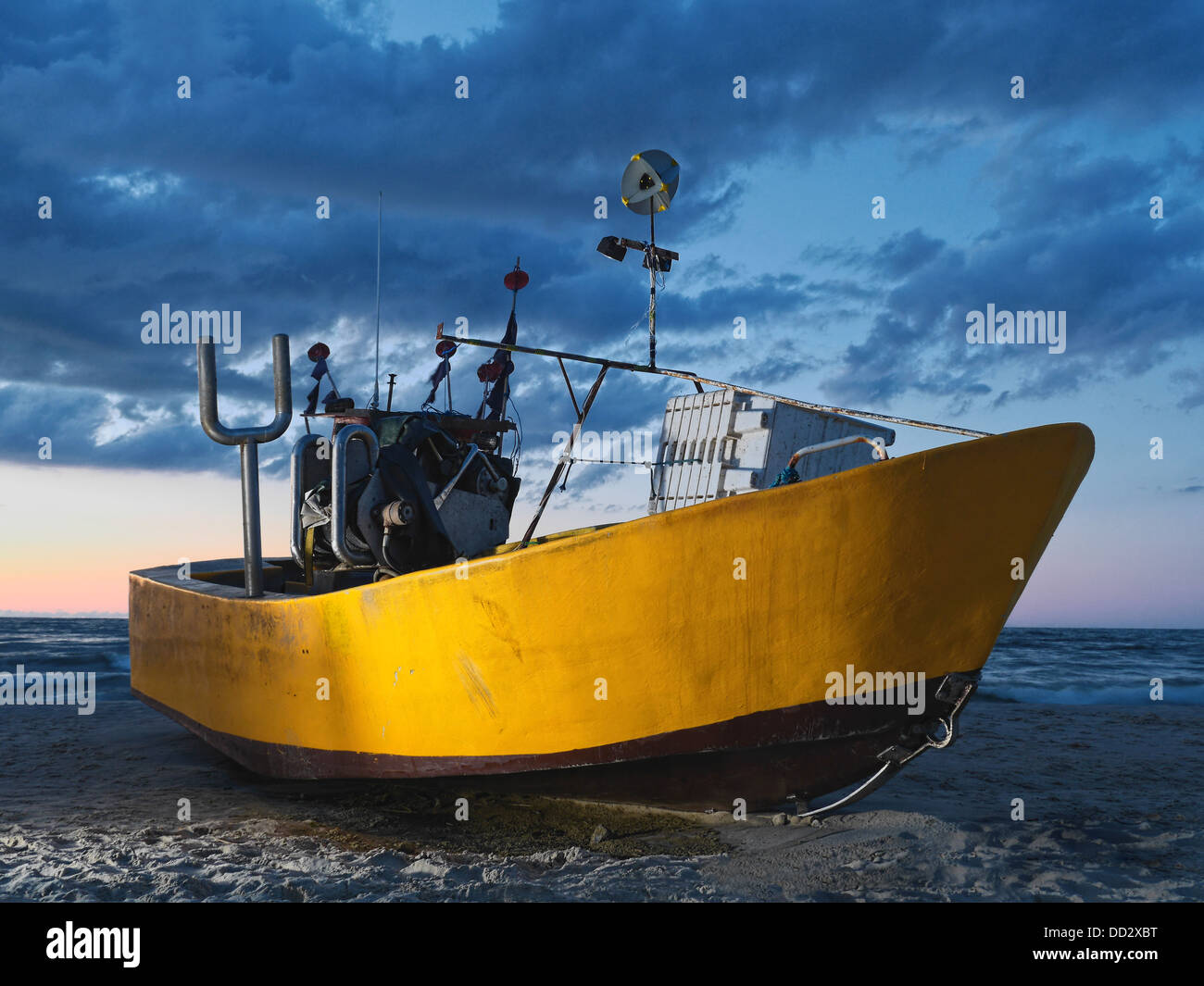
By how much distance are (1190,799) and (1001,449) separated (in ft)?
10.9

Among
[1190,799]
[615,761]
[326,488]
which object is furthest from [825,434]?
[326,488]

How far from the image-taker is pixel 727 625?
11.6 feet

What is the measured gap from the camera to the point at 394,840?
410 centimetres

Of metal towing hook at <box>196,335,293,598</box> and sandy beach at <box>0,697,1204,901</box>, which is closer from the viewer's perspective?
sandy beach at <box>0,697,1204,901</box>

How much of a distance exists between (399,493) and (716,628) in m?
3.16

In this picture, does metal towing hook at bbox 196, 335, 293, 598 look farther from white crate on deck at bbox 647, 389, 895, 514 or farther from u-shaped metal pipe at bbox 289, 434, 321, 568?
white crate on deck at bbox 647, 389, 895, 514

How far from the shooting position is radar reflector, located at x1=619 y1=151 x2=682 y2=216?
496 centimetres

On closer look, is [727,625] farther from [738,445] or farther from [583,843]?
[738,445]

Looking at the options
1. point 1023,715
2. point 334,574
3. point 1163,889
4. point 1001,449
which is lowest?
point 1023,715

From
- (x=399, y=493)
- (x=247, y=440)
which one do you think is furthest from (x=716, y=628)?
(x=247, y=440)

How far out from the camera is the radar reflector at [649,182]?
195 inches

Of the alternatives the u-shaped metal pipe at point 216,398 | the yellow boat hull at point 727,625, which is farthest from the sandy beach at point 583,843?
the u-shaped metal pipe at point 216,398

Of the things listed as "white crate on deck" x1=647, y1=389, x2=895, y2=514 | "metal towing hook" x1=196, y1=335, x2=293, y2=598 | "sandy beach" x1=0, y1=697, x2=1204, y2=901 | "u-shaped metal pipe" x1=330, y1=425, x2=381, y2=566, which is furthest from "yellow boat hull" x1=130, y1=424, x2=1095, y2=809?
"metal towing hook" x1=196, y1=335, x2=293, y2=598
